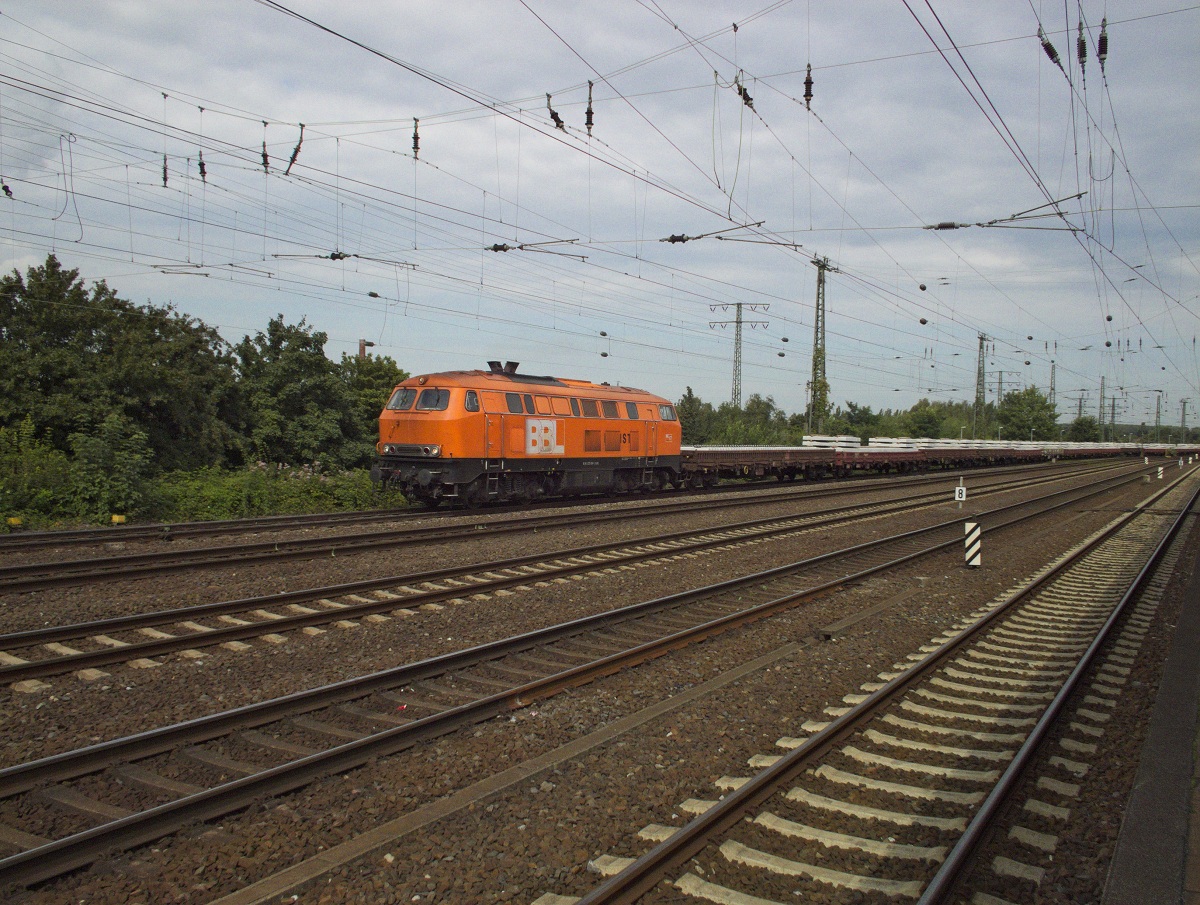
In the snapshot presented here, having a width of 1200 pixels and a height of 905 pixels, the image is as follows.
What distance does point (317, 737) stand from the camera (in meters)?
5.49

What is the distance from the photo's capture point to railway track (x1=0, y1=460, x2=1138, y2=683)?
23.0ft

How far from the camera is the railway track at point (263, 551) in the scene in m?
10.1

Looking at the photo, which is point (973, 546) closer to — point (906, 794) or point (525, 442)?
point (906, 794)

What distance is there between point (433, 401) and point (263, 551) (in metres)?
6.93

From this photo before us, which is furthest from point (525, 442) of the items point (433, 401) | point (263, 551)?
point (263, 551)

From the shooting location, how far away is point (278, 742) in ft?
17.5

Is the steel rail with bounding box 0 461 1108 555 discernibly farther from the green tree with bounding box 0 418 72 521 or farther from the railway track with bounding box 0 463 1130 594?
the green tree with bounding box 0 418 72 521

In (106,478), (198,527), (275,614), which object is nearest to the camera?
(275,614)

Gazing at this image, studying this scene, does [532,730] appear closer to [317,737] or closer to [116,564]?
[317,737]

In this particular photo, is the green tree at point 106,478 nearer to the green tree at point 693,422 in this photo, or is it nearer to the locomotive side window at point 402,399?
the locomotive side window at point 402,399

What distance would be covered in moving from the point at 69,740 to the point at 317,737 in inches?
64.6

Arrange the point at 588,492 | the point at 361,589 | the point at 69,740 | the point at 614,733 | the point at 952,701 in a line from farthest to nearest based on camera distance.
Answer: the point at 588,492 < the point at 361,589 < the point at 952,701 < the point at 614,733 < the point at 69,740

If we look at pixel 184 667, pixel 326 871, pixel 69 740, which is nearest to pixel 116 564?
pixel 184 667

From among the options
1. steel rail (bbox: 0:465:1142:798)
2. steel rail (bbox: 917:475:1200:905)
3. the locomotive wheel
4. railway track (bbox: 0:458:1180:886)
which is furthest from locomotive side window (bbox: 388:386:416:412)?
steel rail (bbox: 917:475:1200:905)
